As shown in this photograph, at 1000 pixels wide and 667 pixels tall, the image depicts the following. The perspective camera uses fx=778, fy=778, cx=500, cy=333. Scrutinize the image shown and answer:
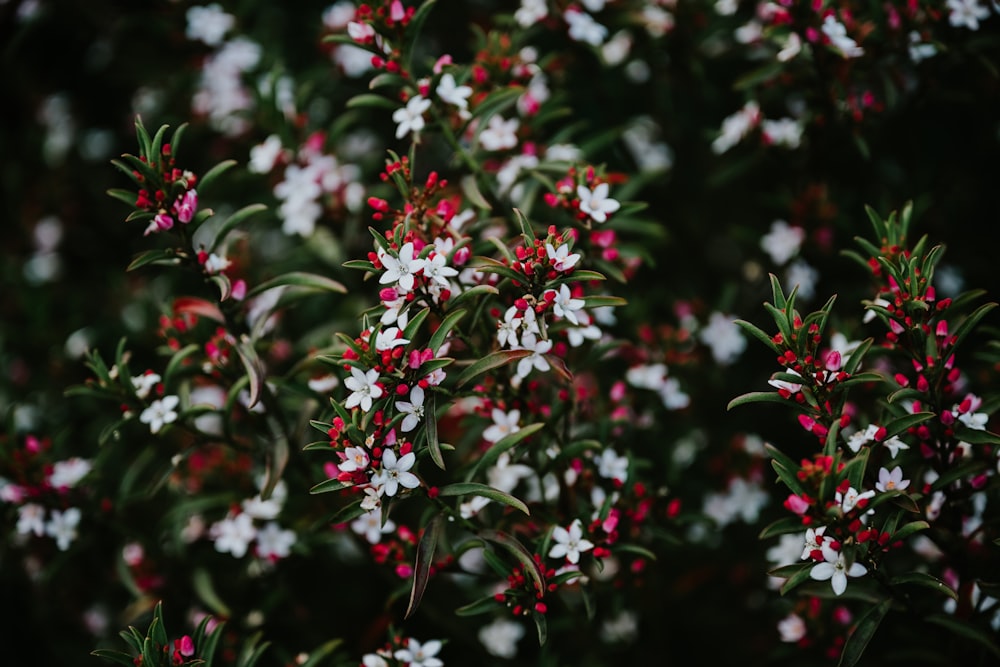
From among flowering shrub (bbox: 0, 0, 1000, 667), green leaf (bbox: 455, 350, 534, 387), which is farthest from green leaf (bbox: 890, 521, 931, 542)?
green leaf (bbox: 455, 350, 534, 387)

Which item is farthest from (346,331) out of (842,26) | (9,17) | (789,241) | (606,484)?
(9,17)

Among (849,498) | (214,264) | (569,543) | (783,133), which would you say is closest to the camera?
(849,498)

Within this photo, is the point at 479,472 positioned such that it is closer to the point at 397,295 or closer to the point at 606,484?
the point at 606,484

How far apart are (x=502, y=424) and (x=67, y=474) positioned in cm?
181

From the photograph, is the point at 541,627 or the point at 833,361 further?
the point at 541,627

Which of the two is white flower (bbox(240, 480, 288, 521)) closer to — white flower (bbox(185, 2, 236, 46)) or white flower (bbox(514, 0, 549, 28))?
white flower (bbox(514, 0, 549, 28))

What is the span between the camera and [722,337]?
3.41 meters

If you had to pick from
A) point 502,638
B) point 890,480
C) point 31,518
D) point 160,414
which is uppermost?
point 890,480

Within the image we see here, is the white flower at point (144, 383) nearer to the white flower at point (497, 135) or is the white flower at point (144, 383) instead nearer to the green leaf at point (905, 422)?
the white flower at point (497, 135)

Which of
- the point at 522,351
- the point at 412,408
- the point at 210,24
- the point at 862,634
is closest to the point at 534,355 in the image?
the point at 522,351

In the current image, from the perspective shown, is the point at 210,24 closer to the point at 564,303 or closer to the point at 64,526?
the point at 64,526

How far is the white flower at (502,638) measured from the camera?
10.2 feet

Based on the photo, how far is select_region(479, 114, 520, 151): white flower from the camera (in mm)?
2883

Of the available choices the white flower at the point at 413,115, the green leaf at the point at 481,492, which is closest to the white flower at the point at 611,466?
the green leaf at the point at 481,492
